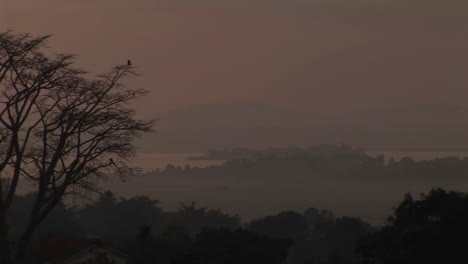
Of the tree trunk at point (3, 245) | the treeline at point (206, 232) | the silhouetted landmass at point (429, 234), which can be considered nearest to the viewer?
the tree trunk at point (3, 245)

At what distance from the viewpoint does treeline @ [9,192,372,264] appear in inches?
2950

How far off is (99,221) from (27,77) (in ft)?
407

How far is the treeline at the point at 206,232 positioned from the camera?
2950 inches

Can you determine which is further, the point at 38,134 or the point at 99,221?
the point at 99,221

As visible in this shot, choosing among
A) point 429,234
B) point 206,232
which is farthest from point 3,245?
point 206,232

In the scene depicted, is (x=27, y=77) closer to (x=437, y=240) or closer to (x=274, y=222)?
(x=437, y=240)

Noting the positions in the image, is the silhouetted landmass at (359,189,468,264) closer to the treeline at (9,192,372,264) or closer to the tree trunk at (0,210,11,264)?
the tree trunk at (0,210,11,264)

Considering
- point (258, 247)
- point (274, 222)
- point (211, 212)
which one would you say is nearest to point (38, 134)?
point (258, 247)

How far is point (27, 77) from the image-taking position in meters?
30.2

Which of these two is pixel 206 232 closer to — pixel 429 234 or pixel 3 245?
pixel 429 234

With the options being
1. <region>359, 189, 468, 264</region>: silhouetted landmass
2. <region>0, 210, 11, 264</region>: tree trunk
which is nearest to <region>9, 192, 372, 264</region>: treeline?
<region>359, 189, 468, 264</region>: silhouetted landmass

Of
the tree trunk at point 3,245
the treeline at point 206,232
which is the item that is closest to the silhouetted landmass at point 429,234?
the tree trunk at point 3,245

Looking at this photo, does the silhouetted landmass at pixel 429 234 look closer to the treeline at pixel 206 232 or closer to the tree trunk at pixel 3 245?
the tree trunk at pixel 3 245

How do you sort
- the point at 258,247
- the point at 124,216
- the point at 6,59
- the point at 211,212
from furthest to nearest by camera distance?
the point at 211,212, the point at 124,216, the point at 258,247, the point at 6,59
